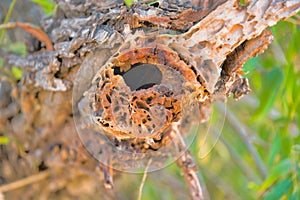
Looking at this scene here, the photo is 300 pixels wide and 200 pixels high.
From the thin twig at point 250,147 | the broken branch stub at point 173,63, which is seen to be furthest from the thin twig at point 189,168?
the thin twig at point 250,147

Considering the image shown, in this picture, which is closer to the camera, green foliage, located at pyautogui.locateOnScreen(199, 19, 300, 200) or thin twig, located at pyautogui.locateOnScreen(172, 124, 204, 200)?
thin twig, located at pyautogui.locateOnScreen(172, 124, 204, 200)

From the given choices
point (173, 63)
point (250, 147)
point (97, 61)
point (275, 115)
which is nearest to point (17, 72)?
point (97, 61)

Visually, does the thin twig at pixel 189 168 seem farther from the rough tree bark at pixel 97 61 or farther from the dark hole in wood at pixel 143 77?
the dark hole in wood at pixel 143 77

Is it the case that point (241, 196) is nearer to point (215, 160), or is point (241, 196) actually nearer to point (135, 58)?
point (215, 160)

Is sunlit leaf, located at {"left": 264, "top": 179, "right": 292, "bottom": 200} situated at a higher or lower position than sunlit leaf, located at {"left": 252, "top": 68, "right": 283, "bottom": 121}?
lower

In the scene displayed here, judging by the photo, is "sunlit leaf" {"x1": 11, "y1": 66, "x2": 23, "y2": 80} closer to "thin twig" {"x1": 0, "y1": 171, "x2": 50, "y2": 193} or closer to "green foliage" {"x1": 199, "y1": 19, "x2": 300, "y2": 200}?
"thin twig" {"x1": 0, "y1": 171, "x2": 50, "y2": 193}

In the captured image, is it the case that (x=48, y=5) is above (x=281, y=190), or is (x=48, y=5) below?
above

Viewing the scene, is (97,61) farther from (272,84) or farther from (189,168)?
(272,84)

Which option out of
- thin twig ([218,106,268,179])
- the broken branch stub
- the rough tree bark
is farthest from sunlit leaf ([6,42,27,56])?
thin twig ([218,106,268,179])

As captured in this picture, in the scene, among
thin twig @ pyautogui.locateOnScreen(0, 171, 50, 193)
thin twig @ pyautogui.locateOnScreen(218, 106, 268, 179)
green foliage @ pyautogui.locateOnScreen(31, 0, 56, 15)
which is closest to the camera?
green foliage @ pyautogui.locateOnScreen(31, 0, 56, 15)
